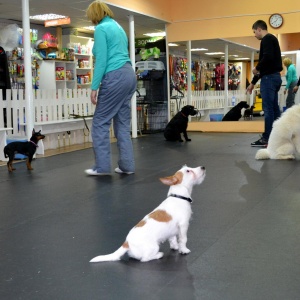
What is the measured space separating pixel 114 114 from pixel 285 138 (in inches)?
82.6

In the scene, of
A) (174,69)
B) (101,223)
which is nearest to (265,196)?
(101,223)

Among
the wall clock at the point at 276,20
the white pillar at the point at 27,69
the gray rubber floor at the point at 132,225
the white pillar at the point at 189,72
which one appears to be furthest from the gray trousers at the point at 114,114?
the white pillar at the point at 189,72

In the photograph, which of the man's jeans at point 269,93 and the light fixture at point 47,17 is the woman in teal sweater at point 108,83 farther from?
the light fixture at point 47,17

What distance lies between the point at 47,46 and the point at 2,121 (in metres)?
3.50

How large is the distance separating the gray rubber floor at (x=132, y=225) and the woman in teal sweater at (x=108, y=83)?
0.32m

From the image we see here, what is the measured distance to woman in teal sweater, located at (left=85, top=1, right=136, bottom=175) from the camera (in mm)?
3986

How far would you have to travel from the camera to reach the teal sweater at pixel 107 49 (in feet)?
13.0

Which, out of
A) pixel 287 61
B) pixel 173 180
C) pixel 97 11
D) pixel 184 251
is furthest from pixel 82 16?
pixel 184 251

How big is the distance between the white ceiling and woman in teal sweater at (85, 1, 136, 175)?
3.04 meters

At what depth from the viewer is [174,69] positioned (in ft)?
33.0

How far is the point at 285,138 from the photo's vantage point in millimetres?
5051

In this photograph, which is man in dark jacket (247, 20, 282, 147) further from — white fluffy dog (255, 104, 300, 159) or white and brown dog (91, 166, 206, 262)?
white and brown dog (91, 166, 206, 262)

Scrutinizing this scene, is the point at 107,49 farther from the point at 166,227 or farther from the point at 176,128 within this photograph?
the point at 176,128

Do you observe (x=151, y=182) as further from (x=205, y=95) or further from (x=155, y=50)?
(x=205, y=95)
